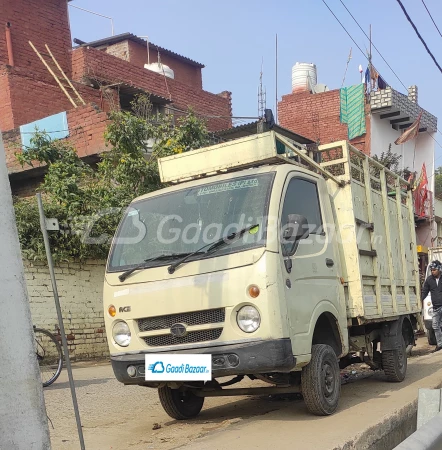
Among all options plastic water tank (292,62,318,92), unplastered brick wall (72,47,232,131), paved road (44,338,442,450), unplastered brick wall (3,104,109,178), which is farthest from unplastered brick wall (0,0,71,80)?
paved road (44,338,442,450)

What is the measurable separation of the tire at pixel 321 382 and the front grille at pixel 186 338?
0.88 metres

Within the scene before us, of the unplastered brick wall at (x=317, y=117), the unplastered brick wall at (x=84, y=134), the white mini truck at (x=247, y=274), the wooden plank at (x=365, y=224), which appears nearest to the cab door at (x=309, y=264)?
the white mini truck at (x=247, y=274)

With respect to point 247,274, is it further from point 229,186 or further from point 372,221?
point 372,221

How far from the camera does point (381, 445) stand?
424 cm

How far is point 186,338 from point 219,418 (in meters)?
1.48

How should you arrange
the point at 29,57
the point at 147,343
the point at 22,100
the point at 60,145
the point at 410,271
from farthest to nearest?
the point at 29,57, the point at 22,100, the point at 60,145, the point at 410,271, the point at 147,343

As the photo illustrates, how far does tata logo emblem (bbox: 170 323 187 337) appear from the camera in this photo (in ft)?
14.5

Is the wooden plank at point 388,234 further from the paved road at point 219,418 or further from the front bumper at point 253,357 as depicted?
the front bumper at point 253,357

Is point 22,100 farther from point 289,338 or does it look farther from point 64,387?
point 289,338

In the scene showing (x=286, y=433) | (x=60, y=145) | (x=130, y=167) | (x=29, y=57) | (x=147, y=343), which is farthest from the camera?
(x=29, y=57)

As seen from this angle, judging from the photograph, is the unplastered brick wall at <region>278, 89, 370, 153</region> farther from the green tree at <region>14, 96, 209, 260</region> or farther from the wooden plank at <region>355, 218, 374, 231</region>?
the wooden plank at <region>355, 218, 374, 231</region>

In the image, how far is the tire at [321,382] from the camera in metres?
4.62

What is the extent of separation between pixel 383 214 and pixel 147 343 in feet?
11.8

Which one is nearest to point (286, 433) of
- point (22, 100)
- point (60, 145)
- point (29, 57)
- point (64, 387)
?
point (64, 387)
